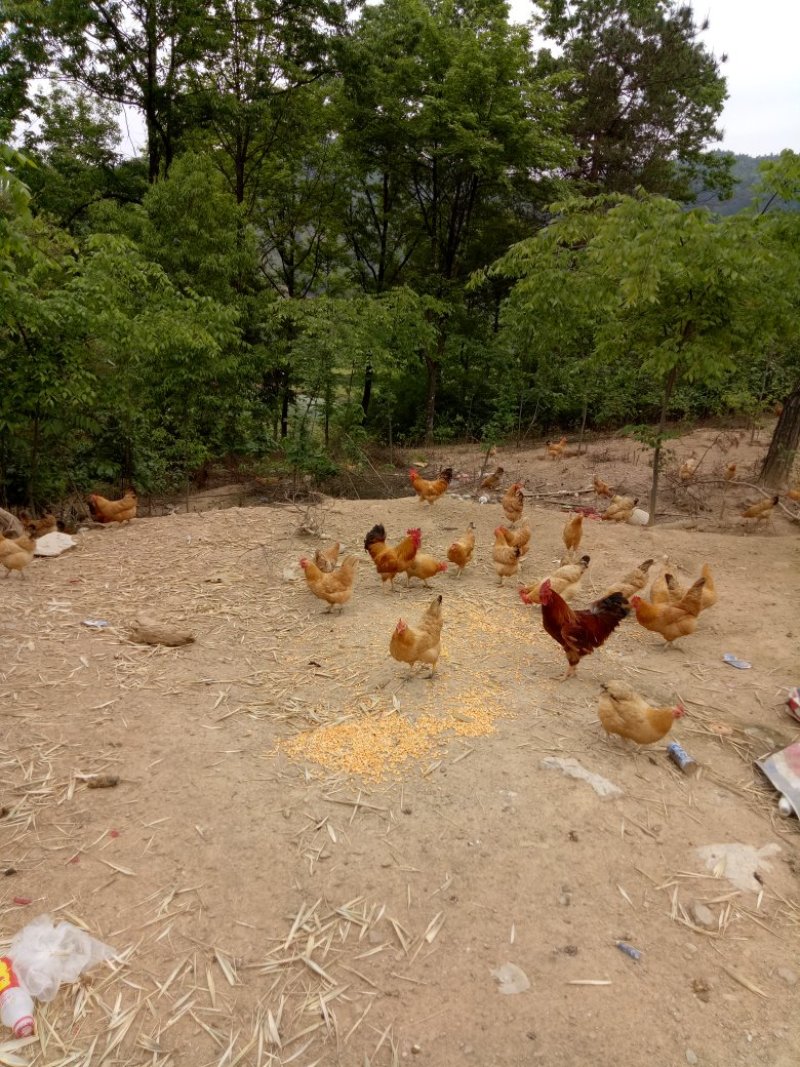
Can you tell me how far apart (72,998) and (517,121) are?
1625 cm

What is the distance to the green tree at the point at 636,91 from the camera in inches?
685

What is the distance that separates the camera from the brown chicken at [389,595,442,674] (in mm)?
4137

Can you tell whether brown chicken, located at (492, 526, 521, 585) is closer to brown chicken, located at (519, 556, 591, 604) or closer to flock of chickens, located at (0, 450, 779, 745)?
flock of chickens, located at (0, 450, 779, 745)

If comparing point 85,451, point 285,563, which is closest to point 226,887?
point 285,563

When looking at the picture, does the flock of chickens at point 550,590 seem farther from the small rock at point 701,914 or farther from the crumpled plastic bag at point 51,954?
the crumpled plastic bag at point 51,954

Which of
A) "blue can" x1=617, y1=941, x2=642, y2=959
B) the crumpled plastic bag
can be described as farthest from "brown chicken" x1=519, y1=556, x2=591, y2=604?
the crumpled plastic bag

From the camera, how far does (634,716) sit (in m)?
3.40

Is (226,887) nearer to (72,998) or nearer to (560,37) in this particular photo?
(72,998)

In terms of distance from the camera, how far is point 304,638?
16.6ft

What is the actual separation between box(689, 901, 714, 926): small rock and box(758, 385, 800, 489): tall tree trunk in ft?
29.7

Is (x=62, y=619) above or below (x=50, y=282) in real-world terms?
below

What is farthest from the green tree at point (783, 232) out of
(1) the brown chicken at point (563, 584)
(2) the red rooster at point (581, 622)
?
(2) the red rooster at point (581, 622)

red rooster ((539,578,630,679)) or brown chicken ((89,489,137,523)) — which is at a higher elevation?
red rooster ((539,578,630,679))

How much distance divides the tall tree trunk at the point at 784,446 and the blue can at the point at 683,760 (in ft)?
26.3
